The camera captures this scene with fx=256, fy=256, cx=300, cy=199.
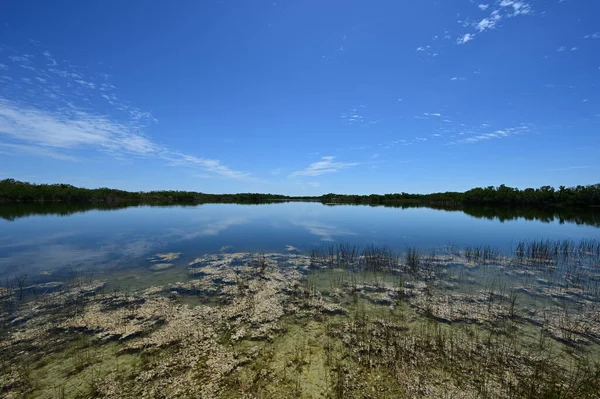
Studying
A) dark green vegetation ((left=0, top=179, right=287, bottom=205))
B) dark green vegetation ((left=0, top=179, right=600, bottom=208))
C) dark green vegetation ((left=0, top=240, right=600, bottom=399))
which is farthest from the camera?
dark green vegetation ((left=0, top=179, right=600, bottom=208))

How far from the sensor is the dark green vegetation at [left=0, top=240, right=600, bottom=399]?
12.8 feet

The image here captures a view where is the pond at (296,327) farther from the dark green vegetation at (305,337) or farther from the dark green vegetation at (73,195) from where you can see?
the dark green vegetation at (73,195)

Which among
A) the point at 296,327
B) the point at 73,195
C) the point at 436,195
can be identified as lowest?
the point at 296,327

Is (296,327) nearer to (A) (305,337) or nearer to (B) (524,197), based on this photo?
(A) (305,337)

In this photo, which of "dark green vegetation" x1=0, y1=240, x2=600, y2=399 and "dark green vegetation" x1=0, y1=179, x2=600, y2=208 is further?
"dark green vegetation" x1=0, y1=179, x2=600, y2=208

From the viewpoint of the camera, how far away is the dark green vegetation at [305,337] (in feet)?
12.8

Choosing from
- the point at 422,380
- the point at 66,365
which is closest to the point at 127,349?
the point at 66,365

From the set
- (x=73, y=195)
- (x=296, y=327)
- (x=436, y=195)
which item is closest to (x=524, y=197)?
(x=436, y=195)

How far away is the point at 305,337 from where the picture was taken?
5430 mm

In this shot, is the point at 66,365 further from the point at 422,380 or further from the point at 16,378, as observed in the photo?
the point at 422,380

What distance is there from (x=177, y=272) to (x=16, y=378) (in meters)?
6.03

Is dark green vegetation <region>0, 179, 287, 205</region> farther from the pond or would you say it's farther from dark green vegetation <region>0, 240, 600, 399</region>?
dark green vegetation <region>0, 240, 600, 399</region>

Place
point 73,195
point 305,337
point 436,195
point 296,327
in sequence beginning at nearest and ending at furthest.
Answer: point 305,337
point 296,327
point 73,195
point 436,195

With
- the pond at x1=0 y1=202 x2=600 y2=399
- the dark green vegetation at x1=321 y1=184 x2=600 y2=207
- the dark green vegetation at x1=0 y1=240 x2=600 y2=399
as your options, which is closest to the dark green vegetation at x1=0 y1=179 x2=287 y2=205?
the pond at x1=0 y1=202 x2=600 y2=399
